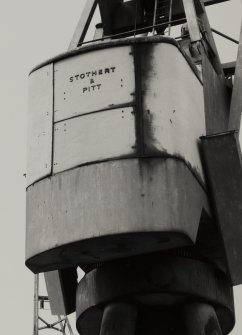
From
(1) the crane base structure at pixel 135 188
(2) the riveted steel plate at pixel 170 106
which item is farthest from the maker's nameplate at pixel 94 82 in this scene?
(2) the riveted steel plate at pixel 170 106

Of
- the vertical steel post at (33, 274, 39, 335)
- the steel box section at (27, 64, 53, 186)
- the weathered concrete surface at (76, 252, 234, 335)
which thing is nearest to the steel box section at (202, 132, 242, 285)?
the weathered concrete surface at (76, 252, 234, 335)

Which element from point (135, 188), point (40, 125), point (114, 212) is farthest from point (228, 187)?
point (40, 125)

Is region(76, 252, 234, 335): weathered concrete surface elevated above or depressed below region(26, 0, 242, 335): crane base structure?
below

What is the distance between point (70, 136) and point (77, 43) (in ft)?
10.8

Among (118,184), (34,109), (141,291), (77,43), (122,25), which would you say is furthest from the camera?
(122,25)

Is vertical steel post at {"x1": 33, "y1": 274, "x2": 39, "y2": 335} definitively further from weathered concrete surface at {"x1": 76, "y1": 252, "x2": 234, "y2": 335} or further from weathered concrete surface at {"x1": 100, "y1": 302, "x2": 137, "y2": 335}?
weathered concrete surface at {"x1": 100, "y1": 302, "x2": 137, "y2": 335}

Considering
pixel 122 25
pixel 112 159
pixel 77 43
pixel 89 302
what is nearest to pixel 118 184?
pixel 112 159

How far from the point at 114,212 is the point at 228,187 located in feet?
6.05

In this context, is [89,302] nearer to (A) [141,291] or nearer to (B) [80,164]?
(A) [141,291]

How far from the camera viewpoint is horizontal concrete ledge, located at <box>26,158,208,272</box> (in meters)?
9.68

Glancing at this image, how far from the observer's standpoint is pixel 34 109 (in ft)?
37.0

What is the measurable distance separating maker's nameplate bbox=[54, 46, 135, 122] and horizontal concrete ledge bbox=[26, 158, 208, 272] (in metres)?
0.94

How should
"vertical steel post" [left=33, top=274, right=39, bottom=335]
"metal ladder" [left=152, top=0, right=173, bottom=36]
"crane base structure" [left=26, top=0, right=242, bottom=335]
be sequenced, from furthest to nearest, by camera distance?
"vertical steel post" [left=33, top=274, right=39, bottom=335], "metal ladder" [left=152, top=0, right=173, bottom=36], "crane base structure" [left=26, top=0, right=242, bottom=335]

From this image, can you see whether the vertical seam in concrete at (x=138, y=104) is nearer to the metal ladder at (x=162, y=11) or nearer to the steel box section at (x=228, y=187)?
the steel box section at (x=228, y=187)
